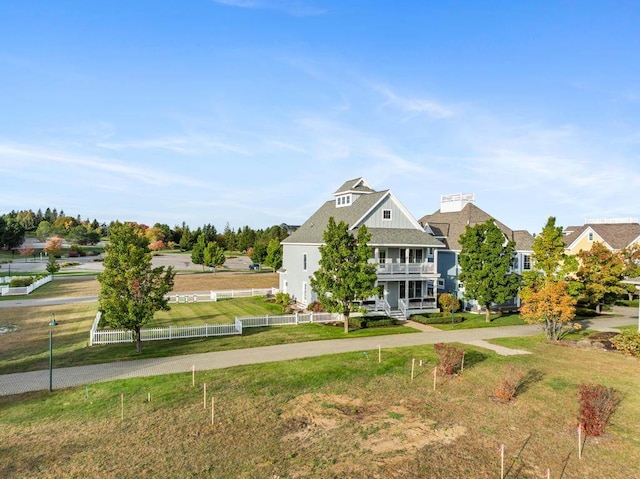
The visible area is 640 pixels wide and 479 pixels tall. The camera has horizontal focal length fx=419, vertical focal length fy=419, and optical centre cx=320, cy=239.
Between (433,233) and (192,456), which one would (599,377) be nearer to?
(192,456)

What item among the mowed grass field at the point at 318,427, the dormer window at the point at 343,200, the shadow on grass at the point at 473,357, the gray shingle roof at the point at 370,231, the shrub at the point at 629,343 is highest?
the dormer window at the point at 343,200

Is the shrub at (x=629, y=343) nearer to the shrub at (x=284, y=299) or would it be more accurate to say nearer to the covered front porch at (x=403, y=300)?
the covered front porch at (x=403, y=300)

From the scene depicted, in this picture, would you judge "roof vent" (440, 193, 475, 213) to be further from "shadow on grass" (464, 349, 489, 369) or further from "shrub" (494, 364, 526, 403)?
"shrub" (494, 364, 526, 403)

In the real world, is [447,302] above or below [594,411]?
above

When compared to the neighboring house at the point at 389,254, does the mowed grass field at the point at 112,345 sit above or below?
below

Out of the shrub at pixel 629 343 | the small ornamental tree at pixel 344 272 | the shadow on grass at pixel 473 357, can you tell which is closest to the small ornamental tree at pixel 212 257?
the small ornamental tree at pixel 344 272

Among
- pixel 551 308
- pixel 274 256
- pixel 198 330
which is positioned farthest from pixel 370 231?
pixel 274 256

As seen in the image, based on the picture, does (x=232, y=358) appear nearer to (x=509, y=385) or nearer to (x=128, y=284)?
(x=128, y=284)
